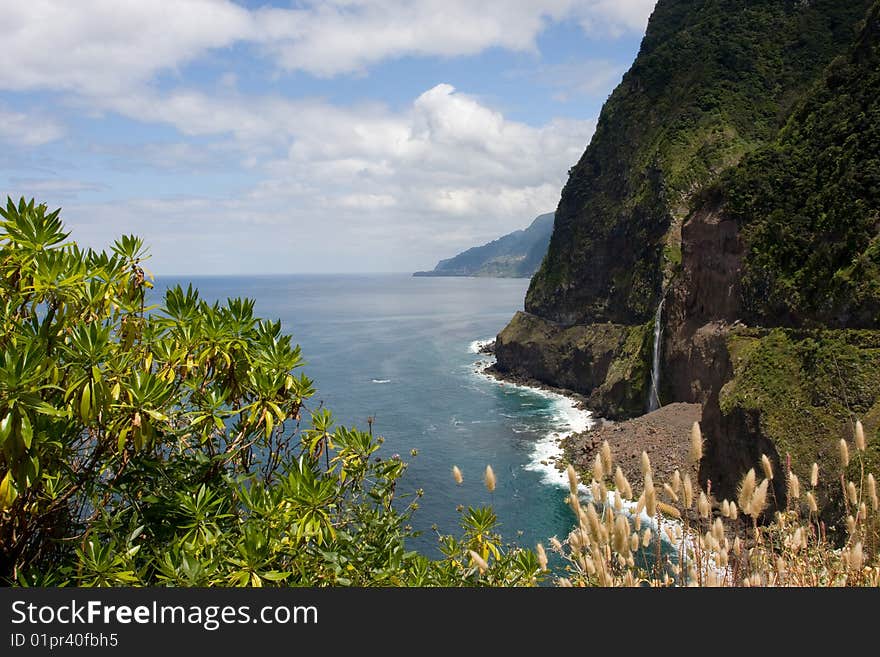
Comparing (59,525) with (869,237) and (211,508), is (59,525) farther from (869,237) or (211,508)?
(869,237)

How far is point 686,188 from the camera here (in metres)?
74.4

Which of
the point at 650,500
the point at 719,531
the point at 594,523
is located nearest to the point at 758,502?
the point at 719,531

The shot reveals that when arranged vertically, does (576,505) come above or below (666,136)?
below

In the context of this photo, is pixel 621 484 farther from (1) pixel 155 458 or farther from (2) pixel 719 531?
(1) pixel 155 458

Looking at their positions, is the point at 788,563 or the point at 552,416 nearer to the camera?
the point at 788,563

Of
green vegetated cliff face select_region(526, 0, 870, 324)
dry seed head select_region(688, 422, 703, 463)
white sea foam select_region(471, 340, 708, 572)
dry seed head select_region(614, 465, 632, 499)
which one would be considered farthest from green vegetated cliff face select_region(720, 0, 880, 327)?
dry seed head select_region(614, 465, 632, 499)

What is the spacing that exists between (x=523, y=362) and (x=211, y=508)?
84913 millimetres

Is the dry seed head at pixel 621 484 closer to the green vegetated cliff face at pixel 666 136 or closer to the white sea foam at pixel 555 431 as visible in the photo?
the white sea foam at pixel 555 431

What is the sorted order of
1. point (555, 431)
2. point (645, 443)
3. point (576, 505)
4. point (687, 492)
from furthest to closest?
point (555, 431)
point (645, 443)
point (576, 505)
point (687, 492)

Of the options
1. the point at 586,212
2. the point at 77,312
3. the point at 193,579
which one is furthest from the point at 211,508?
the point at 586,212

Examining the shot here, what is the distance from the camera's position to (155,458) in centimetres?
822

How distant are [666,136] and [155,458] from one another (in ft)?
283

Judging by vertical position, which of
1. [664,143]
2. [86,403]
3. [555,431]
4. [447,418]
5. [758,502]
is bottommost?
[555,431]

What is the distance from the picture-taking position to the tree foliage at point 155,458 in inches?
257
